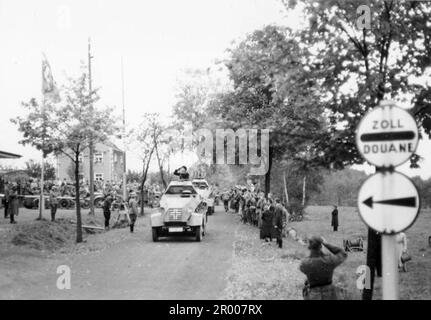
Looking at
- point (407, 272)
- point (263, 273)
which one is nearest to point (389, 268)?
point (263, 273)

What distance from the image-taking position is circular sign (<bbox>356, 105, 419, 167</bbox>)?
4805mm

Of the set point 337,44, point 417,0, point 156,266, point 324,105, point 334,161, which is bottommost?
point 156,266

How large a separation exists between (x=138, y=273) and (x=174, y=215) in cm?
693

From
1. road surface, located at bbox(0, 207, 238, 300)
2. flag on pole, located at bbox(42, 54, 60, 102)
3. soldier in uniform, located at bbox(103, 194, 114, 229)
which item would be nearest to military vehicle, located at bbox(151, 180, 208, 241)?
road surface, located at bbox(0, 207, 238, 300)

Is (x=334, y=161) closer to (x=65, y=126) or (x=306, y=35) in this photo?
(x=306, y=35)

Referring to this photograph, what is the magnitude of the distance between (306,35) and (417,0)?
196cm

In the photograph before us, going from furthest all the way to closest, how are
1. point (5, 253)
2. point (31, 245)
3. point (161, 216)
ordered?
1. point (161, 216)
2. point (31, 245)
3. point (5, 253)

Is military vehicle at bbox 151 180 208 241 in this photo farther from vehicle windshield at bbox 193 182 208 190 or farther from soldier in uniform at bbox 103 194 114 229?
vehicle windshield at bbox 193 182 208 190

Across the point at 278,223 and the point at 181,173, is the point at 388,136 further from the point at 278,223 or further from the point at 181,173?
the point at 181,173

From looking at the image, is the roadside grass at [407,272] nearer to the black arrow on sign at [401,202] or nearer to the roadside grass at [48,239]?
the black arrow on sign at [401,202]

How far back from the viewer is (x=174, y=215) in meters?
19.8
